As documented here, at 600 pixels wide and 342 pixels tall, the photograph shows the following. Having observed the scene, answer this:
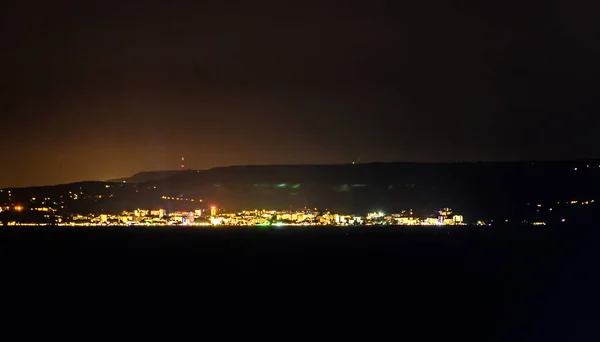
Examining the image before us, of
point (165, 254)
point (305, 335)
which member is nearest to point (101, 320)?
point (305, 335)

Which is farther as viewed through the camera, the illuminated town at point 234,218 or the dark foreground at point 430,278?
the illuminated town at point 234,218

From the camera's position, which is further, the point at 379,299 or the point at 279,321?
the point at 379,299

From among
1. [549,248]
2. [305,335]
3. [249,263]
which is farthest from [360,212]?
[305,335]

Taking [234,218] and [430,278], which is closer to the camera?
[430,278]

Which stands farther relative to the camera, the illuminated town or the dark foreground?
the illuminated town

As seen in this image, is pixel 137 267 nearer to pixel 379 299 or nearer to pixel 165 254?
pixel 165 254

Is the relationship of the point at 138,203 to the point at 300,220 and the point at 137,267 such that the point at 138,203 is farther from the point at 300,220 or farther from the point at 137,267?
the point at 137,267

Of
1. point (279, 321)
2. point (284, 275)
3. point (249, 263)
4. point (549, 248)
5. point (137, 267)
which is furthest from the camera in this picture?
point (549, 248)

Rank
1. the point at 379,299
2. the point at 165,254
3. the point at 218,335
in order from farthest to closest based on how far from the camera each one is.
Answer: the point at 165,254 → the point at 379,299 → the point at 218,335

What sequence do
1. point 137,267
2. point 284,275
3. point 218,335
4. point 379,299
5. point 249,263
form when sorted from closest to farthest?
point 218,335
point 379,299
point 284,275
point 137,267
point 249,263
